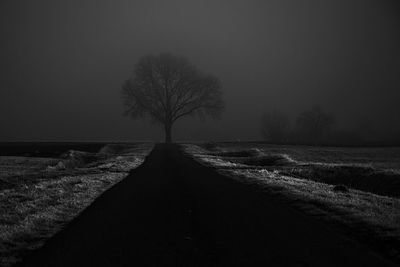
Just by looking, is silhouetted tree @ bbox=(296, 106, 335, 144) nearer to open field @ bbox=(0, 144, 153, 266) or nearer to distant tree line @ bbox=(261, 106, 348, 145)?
distant tree line @ bbox=(261, 106, 348, 145)

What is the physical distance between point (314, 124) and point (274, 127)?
42.4ft

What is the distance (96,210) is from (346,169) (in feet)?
77.8

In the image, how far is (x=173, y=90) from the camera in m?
90.9

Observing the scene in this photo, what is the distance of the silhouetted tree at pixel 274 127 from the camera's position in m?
142

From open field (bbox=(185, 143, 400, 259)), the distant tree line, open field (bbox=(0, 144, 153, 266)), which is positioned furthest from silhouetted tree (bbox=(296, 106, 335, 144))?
open field (bbox=(0, 144, 153, 266))

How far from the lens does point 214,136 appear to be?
189125mm

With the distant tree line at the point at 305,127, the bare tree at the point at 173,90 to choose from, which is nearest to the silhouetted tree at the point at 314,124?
the distant tree line at the point at 305,127

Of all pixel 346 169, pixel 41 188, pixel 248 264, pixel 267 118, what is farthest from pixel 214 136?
pixel 248 264

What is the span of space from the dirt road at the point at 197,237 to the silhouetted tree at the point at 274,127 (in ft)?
412

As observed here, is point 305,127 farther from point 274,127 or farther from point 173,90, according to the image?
point 173,90

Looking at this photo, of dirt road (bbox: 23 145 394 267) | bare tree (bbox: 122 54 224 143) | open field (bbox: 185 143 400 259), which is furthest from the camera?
bare tree (bbox: 122 54 224 143)

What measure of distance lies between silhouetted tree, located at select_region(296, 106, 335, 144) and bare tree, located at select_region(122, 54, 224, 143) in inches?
2423

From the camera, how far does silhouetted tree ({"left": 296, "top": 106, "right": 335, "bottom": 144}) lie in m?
146

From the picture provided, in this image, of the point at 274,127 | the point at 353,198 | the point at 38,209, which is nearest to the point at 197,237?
the point at 38,209
